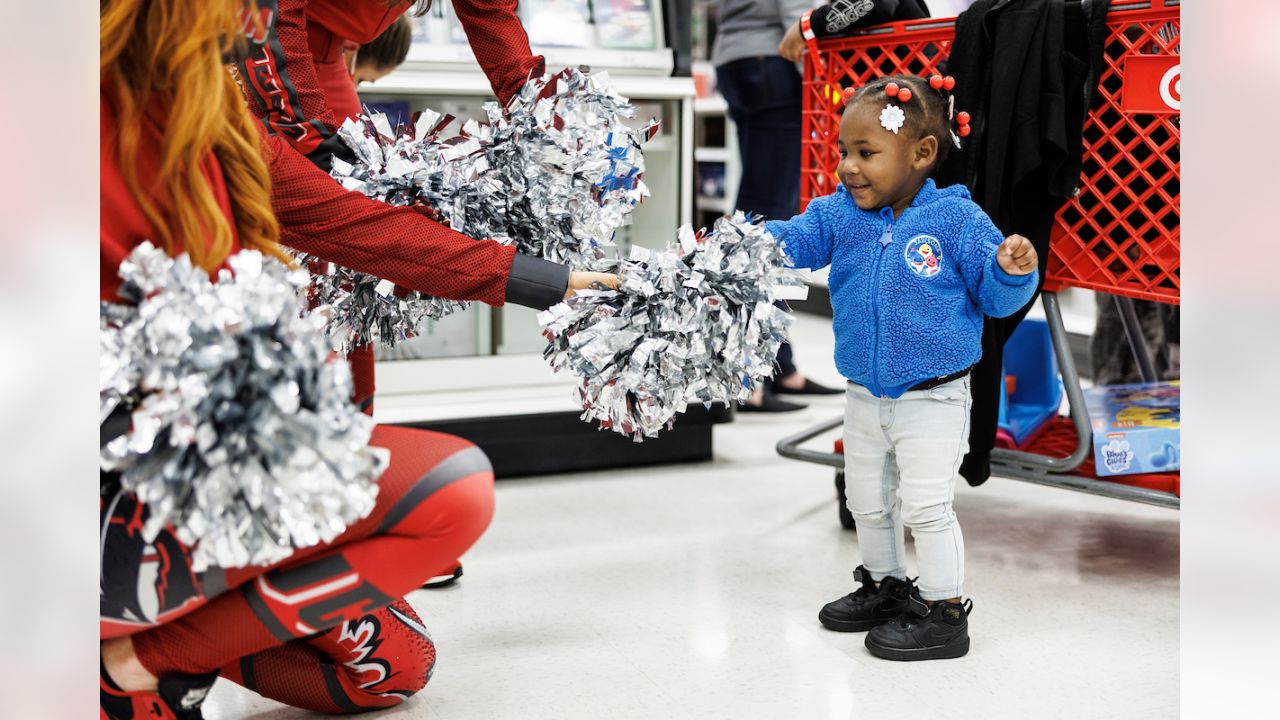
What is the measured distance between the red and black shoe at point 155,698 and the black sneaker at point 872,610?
1122mm

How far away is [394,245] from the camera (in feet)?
5.66

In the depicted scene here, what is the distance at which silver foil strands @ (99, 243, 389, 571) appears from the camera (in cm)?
125

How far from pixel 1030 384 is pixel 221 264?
7.18ft

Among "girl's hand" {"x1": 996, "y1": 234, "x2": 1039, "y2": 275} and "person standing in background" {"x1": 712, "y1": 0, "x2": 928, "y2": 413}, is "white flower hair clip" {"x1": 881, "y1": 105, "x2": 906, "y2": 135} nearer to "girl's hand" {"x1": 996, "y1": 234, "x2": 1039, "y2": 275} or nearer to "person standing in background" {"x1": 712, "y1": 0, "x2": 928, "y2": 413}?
"girl's hand" {"x1": 996, "y1": 234, "x2": 1039, "y2": 275}

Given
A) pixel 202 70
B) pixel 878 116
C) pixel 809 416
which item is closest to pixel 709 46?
pixel 809 416

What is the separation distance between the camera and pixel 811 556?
8.91 ft

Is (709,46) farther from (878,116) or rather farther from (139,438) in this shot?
(139,438)

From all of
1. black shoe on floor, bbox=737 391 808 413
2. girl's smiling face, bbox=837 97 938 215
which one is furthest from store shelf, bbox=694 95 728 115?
girl's smiling face, bbox=837 97 938 215

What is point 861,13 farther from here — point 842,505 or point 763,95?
point 763,95

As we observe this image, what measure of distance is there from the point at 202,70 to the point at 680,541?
1.70m

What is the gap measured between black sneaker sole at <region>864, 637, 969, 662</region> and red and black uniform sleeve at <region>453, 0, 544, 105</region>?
1101mm

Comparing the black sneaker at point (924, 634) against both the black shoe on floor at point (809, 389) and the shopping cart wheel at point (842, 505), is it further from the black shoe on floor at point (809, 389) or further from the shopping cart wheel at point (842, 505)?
the black shoe on floor at point (809, 389)

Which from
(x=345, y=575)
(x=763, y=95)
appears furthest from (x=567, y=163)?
(x=763, y=95)
